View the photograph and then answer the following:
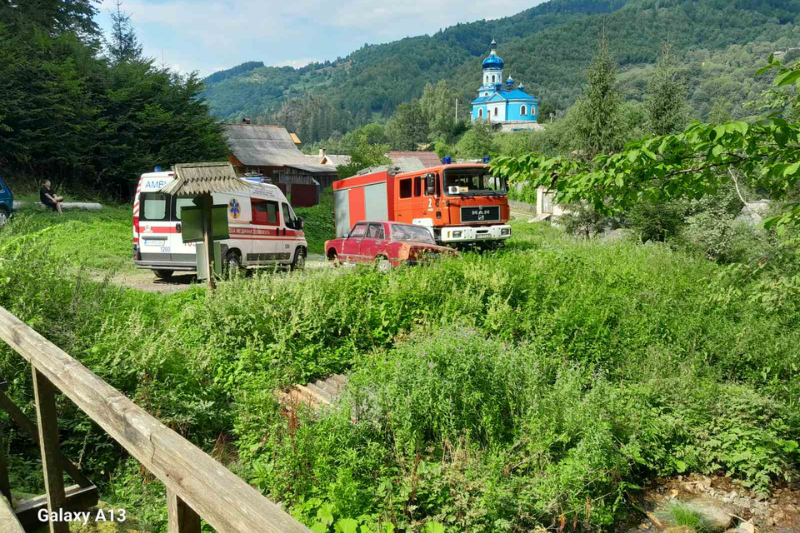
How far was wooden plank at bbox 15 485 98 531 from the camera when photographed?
10.6 feet

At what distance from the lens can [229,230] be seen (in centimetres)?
1287

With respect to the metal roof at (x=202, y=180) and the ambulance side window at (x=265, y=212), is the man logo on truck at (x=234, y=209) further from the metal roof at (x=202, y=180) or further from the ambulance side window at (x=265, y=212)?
the metal roof at (x=202, y=180)

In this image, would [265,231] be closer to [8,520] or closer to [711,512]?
[711,512]

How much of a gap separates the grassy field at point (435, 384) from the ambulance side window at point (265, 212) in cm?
535

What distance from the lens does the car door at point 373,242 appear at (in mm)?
13257

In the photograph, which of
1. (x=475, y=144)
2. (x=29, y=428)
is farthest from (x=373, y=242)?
(x=475, y=144)

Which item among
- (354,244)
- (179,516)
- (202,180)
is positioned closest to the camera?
(179,516)

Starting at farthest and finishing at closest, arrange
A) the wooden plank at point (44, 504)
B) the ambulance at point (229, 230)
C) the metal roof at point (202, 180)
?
the ambulance at point (229, 230)
the metal roof at point (202, 180)
the wooden plank at point (44, 504)

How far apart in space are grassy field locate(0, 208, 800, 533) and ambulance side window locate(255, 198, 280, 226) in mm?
5351

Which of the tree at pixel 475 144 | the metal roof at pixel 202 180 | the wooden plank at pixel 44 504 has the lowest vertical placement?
the wooden plank at pixel 44 504

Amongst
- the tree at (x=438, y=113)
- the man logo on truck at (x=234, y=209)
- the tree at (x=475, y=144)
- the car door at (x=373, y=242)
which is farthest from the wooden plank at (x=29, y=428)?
the tree at (x=438, y=113)

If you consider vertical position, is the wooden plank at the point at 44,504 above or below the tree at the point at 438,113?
below

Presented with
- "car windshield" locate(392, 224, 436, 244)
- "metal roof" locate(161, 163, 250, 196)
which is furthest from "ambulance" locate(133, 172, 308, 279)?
"metal roof" locate(161, 163, 250, 196)

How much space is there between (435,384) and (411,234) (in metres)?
8.16
